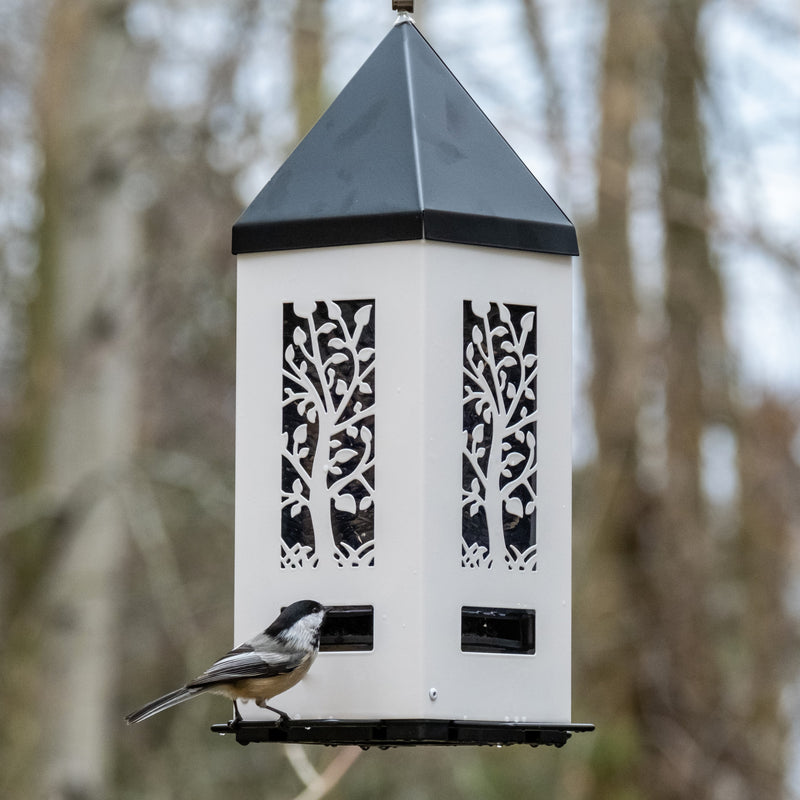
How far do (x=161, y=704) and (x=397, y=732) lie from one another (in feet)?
1.54

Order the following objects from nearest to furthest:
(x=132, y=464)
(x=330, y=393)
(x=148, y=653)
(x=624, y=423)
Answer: (x=330, y=393) < (x=132, y=464) < (x=624, y=423) < (x=148, y=653)

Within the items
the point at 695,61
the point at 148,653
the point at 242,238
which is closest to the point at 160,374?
the point at 148,653

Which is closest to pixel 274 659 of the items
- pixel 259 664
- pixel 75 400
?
pixel 259 664

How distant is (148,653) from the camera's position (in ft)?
37.0

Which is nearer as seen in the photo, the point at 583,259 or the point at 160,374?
the point at 583,259

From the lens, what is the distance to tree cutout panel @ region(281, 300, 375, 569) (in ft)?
11.4

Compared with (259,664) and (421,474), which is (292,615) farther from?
(421,474)

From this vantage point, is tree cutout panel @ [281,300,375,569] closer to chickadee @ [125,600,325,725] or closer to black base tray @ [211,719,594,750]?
chickadee @ [125,600,325,725]

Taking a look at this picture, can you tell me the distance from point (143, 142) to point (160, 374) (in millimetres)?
2832

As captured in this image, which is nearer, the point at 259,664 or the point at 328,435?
the point at 259,664

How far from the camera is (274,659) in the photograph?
3.29m

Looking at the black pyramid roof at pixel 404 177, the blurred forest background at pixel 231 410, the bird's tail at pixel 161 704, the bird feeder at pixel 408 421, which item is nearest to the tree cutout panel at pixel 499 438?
the bird feeder at pixel 408 421

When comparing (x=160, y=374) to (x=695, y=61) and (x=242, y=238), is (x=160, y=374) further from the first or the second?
(x=242, y=238)

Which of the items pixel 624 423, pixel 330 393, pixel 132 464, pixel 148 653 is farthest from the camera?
pixel 148 653
